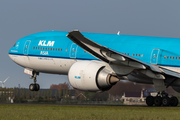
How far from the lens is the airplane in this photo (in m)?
24.9

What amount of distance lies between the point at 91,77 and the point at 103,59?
1437 millimetres

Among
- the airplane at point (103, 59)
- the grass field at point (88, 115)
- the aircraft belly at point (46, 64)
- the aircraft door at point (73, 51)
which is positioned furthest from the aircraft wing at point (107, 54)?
the aircraft belly at point (46, 64)

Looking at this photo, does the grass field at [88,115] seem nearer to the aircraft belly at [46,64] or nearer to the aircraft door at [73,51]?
the aircraft door at [73,51]

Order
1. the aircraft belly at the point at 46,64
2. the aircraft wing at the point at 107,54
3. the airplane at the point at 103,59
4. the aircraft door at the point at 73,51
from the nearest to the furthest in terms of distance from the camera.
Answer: the aircraft wing at the point at 107,54 < the airplane at the point at 103,59 < the aircraft door at the point at 73,51 < the aircraft belly at the point at 46,64

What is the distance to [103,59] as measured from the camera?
2559cm

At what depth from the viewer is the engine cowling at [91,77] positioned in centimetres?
2550

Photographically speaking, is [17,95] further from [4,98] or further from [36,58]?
[36,58]

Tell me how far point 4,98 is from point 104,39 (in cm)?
2140

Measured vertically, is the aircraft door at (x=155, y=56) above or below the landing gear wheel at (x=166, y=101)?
above

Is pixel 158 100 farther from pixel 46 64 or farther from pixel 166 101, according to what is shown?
pixel 46 64

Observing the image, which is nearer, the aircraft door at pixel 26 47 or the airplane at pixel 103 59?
the airplane at pixel 103 59

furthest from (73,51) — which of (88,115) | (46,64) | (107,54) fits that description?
(88,115)

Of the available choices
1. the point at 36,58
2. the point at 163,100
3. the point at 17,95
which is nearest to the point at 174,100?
the point at 163,100

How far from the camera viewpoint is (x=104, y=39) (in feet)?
101
